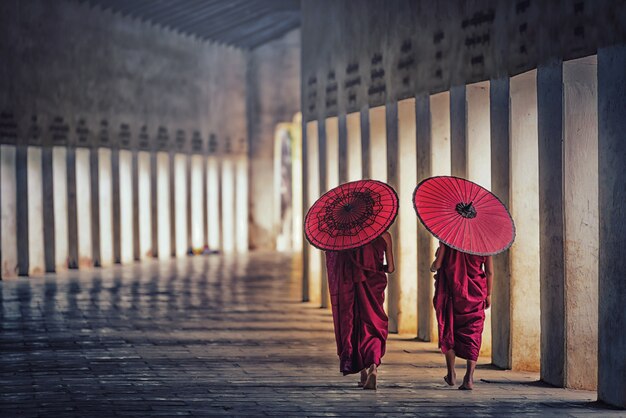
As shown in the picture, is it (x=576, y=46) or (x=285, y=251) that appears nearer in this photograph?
(x=576, y=46)

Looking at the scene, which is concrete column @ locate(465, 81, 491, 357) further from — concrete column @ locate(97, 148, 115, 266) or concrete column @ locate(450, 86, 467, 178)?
concrete column @ locate(97, 148, 115, 266)

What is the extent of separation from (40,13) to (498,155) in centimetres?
1313

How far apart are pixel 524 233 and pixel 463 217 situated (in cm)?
163

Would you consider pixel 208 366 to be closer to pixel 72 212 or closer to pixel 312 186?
pixel 312 186

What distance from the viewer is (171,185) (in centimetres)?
2558

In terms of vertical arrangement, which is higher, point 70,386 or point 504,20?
point 504,20

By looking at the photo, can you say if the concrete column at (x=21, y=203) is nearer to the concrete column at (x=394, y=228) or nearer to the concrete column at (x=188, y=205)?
the concrete column at (x=188, y=205)

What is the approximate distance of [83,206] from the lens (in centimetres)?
2211

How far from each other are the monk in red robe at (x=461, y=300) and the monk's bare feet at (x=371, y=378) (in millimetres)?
620

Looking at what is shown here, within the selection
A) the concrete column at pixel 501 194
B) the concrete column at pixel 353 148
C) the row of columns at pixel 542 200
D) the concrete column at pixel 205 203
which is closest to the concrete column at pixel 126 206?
the concrete column at pixel 205 203

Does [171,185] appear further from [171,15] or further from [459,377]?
[459,377]

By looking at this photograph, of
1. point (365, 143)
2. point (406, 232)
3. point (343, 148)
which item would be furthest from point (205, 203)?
point (406, 232)

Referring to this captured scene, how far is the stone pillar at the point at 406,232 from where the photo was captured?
1258 cm

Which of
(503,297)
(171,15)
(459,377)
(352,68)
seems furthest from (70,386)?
(171,15)
